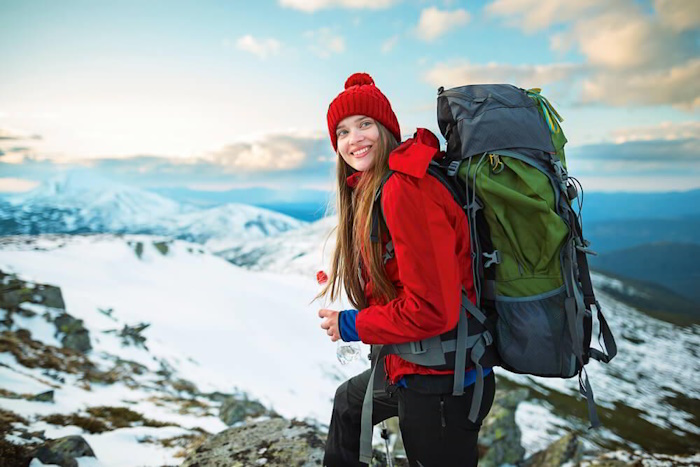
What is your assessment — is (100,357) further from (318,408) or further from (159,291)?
(159,291)

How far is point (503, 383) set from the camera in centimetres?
5878

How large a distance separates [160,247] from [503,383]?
176ft

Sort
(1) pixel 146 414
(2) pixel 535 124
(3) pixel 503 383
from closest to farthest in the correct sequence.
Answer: (2) pixel 535 124 < (1) pixel 146 414 < (3) pixel 503 383

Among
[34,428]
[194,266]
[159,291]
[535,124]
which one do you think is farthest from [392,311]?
[194,266]

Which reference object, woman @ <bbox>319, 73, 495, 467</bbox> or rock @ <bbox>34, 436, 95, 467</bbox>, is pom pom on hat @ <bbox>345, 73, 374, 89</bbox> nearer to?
woman @ <bbox>319, 73, 495, 467</bbox>

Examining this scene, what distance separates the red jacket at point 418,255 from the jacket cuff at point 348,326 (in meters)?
0.10

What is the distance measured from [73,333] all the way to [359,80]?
19911 mm

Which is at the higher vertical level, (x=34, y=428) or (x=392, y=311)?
(x=392, y=311)

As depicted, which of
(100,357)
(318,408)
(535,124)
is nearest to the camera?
(535,124)

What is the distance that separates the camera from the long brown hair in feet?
10.1

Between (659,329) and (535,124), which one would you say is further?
(659,329)

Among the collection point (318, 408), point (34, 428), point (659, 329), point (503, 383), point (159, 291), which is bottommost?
point (659, 329)

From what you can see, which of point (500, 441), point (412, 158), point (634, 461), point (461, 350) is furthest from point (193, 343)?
point (412, 158)

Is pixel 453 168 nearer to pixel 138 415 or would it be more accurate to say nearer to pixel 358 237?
pixel 358 237
